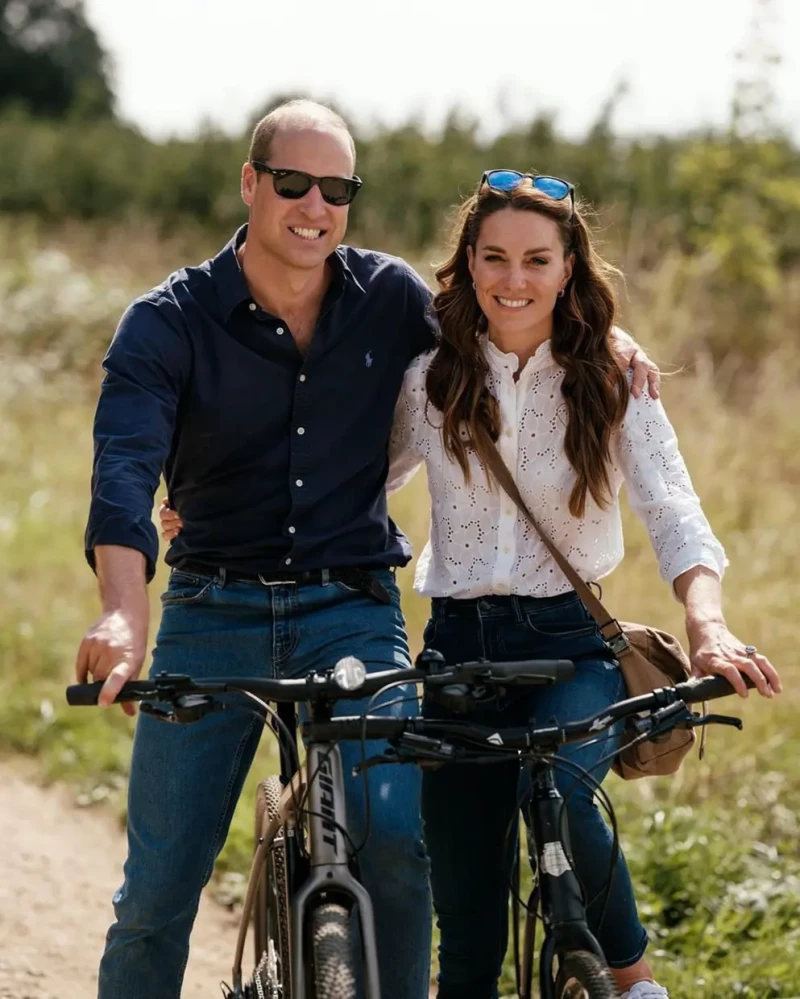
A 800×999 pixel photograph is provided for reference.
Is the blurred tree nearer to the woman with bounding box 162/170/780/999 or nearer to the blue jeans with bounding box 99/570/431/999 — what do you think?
the woman with bounding box 162/170/780/999

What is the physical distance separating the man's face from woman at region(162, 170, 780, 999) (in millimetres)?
372

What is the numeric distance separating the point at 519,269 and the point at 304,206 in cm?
55

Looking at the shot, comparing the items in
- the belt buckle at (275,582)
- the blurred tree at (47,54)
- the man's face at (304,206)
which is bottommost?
the belt buckle at (275,582)

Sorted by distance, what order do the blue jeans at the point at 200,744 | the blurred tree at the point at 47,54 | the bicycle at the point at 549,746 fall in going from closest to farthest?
the bicycle at the point at 549,746 → the blue jeans at the point at 200,744 → the blurred tree at the point at 47,54

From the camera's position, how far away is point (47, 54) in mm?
43531

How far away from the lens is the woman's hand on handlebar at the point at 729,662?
3098mm

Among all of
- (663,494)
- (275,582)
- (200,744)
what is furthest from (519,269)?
(200,744)

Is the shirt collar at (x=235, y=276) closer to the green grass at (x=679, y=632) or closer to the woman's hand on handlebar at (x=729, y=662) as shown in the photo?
the woman's hand on handlebar at (x=729, y=662)

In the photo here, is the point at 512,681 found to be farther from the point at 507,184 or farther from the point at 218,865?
the point at 218,865

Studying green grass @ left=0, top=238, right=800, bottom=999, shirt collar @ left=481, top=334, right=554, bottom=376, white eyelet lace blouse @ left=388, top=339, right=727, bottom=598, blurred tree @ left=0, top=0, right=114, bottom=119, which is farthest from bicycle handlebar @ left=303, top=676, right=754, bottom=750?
blurred tree @ left=0, top=0, right=114, bottom=119

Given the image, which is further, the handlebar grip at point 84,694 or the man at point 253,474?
the man at point 253,474

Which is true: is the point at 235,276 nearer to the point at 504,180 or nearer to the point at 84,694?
the point at 504,180

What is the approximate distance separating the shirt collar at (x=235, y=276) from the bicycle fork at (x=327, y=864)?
4.12 feet

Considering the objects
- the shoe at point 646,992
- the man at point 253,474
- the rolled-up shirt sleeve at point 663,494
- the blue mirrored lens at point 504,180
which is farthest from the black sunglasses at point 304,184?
the shoe at point 646,992
